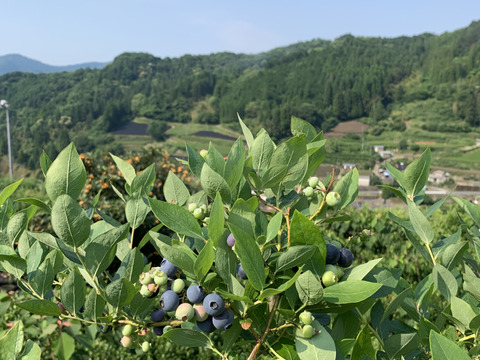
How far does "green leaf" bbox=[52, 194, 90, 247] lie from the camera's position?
0.59 meters

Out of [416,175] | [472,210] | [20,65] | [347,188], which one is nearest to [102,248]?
[347,188]

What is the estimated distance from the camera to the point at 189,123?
7506 cm

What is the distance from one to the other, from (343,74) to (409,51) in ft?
67.7

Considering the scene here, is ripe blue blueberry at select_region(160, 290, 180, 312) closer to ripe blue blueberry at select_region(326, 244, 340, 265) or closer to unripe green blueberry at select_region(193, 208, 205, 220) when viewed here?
unripe green blueberry at select_region(193, 208, 205, 220)

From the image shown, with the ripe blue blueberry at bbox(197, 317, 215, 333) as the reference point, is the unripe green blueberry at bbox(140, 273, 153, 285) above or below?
above

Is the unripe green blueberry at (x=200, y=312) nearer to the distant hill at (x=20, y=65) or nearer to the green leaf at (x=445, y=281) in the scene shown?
the green leaf at (x=445, y=281)

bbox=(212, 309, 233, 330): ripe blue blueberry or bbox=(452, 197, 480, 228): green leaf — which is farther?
bbox=(452, 197, 480, 228): green leaf

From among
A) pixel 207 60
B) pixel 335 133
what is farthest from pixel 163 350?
pixel 207 60

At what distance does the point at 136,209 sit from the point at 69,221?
0.25m

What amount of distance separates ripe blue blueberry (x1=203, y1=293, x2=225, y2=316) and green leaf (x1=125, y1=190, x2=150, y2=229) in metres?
0.28

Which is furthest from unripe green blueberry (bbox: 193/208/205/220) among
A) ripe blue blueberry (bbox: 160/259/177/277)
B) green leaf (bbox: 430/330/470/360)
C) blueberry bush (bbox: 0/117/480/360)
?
green leaf (bbox: 430/330/470/360)

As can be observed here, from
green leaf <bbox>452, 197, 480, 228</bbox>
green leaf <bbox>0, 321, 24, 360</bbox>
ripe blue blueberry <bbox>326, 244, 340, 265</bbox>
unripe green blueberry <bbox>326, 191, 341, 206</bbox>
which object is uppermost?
unripe green blueberry <bbox>326, 191, 341, 206</bbox>

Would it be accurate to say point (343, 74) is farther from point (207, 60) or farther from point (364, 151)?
point (207, 60)

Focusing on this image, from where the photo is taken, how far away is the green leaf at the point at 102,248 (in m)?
0.63
